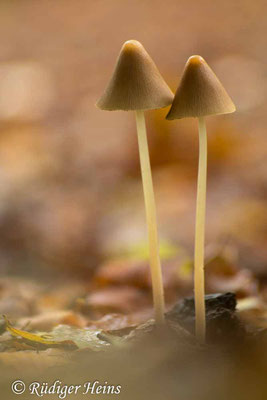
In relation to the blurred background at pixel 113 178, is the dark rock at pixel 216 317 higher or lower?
lower

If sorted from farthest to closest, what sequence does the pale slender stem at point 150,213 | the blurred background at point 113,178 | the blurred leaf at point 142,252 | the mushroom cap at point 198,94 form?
1. the blurred leaf at point 142,252
2. the blurred background at point 113,178
3. the pale slender stem at point 150,213
4. the mushroom cap at point 198,94

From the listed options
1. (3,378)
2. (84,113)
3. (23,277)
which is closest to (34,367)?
(3,378)

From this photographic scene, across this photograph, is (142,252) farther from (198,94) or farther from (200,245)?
(198,94)

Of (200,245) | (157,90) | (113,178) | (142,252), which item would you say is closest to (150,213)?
(200,245)

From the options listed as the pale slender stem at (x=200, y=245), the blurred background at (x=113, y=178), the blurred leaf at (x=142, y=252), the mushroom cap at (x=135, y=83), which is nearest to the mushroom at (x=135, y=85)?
the mushroom cap at (x=135, y=83)

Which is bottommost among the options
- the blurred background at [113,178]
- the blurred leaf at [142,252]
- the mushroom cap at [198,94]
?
the mushroom cap at [198,94]

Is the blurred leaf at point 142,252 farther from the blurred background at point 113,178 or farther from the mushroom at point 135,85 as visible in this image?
the mushroom at point 135,85

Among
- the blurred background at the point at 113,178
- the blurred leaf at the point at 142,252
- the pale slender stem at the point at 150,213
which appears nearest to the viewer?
the pale slender stem at the point at 150,213
